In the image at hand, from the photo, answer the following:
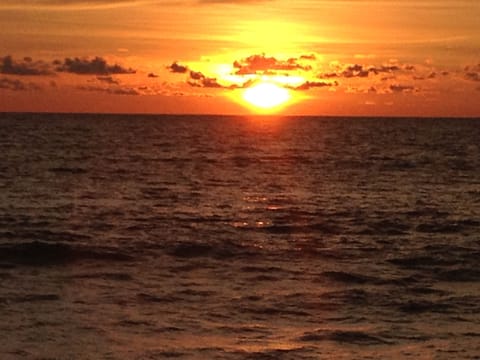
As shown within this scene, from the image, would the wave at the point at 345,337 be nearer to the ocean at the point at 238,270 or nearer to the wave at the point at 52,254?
the ocean at the point at 238,270

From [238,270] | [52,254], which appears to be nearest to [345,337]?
[238,270]

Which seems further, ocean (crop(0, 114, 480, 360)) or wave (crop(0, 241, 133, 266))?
wave (crop(0, 241, 133, 266))

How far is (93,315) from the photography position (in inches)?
624

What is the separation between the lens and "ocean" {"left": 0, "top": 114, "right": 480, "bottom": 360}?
14.4 meters

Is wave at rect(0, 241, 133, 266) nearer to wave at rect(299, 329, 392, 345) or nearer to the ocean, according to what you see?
the ocean

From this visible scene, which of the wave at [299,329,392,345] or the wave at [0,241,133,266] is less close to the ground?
the wave at [0,241,133,266]

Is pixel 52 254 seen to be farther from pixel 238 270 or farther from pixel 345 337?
pixel 345 337

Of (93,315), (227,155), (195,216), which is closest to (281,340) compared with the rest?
(93,315)

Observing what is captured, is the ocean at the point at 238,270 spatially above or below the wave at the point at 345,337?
above

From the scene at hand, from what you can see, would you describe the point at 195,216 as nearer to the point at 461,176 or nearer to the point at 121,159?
the point at 461,176

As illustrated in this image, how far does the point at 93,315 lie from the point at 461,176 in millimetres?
36752

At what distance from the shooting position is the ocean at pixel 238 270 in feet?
47.3

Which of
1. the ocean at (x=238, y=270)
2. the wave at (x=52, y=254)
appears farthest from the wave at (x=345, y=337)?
the wave at (x=52, y=254)

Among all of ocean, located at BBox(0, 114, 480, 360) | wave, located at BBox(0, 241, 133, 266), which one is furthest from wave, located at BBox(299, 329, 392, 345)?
wave, located at BBox(0, 241, 133, 266)
